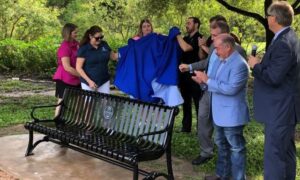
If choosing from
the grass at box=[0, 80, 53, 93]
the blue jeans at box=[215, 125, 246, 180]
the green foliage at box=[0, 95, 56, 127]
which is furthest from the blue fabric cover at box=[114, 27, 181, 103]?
the grass at box=[0, 80, 53, 93]

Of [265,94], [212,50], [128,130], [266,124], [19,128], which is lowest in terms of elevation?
[19,128]

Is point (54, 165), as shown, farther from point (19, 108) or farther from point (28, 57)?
point (28, 57)

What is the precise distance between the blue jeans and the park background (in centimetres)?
63

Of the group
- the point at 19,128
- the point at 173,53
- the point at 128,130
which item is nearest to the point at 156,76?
the point at 173,53

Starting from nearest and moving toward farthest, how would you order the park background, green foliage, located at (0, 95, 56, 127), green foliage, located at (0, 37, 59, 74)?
the park background, green foliage, located at (0, 95, 56, 127), green foliage, located at (0, 37, 59, 74)

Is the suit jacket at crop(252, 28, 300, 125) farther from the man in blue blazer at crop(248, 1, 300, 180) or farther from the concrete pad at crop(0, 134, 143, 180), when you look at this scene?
the concrete pad at crop(0, 134, 143, 180)

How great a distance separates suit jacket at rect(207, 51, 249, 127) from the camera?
15.3 feet

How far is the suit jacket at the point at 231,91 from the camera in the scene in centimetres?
467

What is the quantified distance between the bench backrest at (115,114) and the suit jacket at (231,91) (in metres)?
0.54

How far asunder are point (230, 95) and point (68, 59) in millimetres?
2858

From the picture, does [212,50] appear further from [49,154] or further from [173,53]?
[49,154]

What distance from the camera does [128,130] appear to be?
5.77 metres

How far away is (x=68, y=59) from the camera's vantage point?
6738 millimetres

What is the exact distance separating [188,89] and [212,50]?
1.62m
